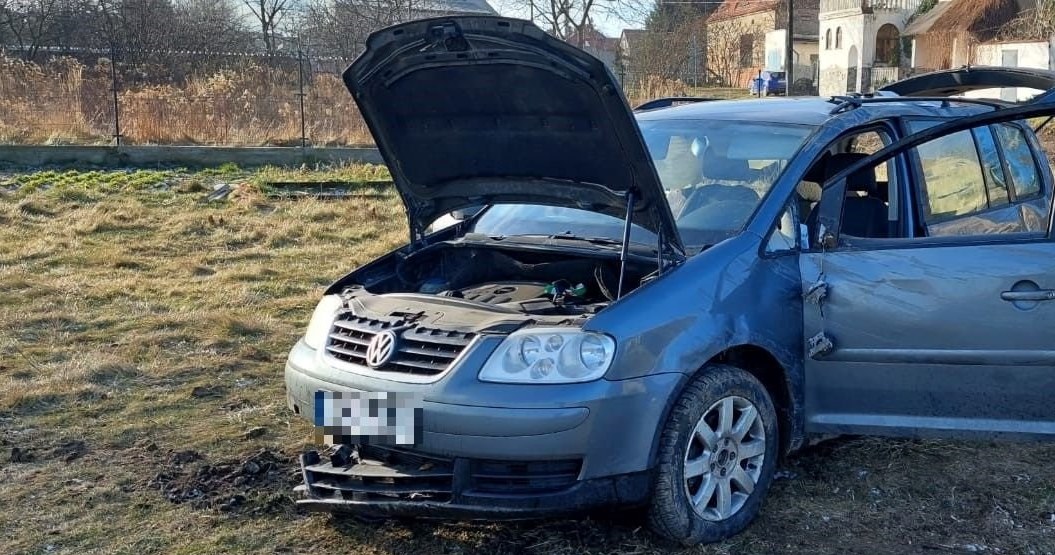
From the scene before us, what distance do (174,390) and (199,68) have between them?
Result: 20211 millimetres

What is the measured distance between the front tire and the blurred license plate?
0.85 meters

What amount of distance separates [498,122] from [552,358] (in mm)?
1227

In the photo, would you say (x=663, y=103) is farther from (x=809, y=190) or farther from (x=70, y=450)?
(x=70, y=450)

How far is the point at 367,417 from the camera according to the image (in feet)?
11.4

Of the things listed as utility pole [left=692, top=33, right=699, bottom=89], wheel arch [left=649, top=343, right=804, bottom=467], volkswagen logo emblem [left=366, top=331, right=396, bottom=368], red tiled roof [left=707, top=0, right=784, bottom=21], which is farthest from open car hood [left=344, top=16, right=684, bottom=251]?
red tiled roof [left=707, top=0, right=784, bottom=21]

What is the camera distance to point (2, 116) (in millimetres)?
19234

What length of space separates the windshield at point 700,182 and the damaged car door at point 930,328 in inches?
14.2

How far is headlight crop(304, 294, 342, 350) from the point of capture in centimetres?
389

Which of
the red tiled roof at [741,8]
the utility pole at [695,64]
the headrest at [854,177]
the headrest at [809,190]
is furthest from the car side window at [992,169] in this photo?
the red tiled roof at [741,8]

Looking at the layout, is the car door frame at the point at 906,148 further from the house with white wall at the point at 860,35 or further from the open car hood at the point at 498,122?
the house with white wall at the point at 860,35

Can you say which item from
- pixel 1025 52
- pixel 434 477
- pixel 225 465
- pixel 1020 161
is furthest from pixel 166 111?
pixel 1025 52

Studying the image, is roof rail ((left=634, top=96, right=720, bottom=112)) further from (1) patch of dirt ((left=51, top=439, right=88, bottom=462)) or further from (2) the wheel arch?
(1) patch of dirt ((left=51, top=439, right=88, bottom=462))

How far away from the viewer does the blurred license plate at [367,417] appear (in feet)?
11.0

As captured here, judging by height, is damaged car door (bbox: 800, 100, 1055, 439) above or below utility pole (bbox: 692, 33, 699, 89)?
below
